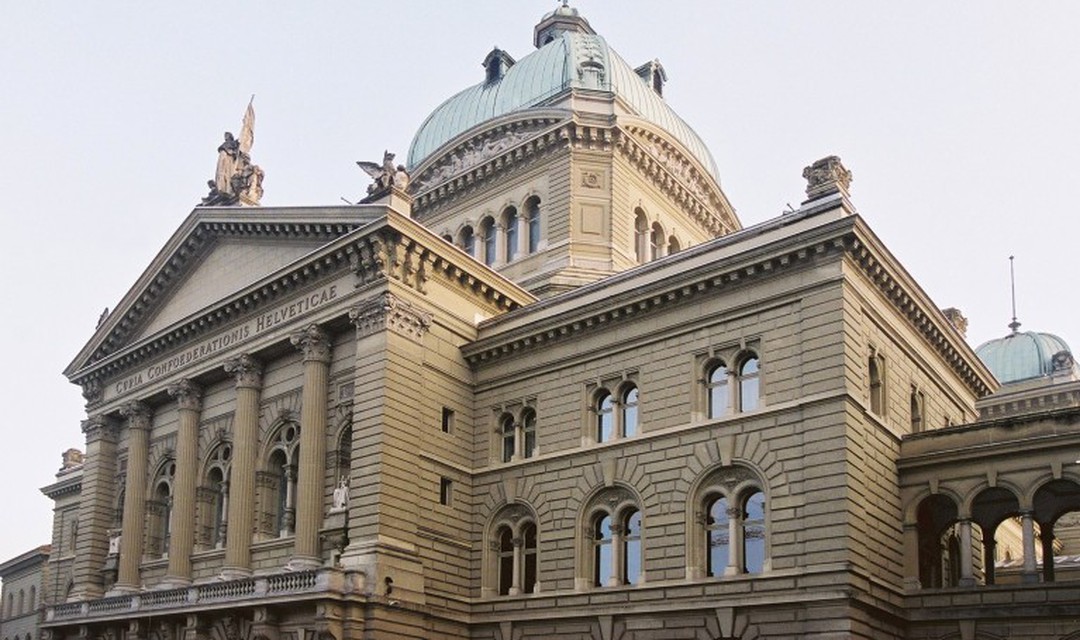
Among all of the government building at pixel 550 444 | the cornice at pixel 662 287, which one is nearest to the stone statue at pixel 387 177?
the government building at pixel 550 444

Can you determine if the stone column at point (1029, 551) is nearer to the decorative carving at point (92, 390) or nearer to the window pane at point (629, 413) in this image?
the window pane at point (629, 413)

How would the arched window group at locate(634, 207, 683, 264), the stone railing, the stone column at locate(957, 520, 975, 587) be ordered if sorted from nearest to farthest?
1. the stone column at locate(957, 520, 975, 587)
2. the stone railing
3. the arched window group at locate(634, 207, 683, 264)

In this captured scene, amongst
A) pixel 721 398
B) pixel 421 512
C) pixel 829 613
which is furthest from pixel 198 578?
pixel 829 613

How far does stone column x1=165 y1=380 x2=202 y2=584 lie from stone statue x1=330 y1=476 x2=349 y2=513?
27.9 ft

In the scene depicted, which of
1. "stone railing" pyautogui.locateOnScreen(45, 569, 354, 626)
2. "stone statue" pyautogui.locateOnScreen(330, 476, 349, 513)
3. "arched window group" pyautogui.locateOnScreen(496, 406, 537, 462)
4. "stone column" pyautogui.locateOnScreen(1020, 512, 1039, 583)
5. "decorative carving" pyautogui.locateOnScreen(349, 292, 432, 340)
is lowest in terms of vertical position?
"stone railing" pyautogui.locateOnScreen(45, 569, 354, 626)

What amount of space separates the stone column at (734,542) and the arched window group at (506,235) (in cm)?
2142

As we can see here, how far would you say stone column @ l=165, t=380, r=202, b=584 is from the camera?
43375 mm

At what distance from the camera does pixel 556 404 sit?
3847 cm

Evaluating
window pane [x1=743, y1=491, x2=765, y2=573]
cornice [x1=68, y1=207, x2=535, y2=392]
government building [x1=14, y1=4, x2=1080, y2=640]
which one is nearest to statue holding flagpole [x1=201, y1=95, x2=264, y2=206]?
government building [x1=14, y1=4, x2=1080, y2=640]

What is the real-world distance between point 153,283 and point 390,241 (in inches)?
587

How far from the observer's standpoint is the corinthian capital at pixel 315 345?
39750 mm

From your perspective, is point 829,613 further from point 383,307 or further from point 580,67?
point 580,67

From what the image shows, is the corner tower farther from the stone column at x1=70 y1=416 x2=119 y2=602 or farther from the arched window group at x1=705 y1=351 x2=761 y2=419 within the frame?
the stone column at x1=70 y1=416 x2=119 y2=602

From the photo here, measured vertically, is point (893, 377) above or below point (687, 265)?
below
